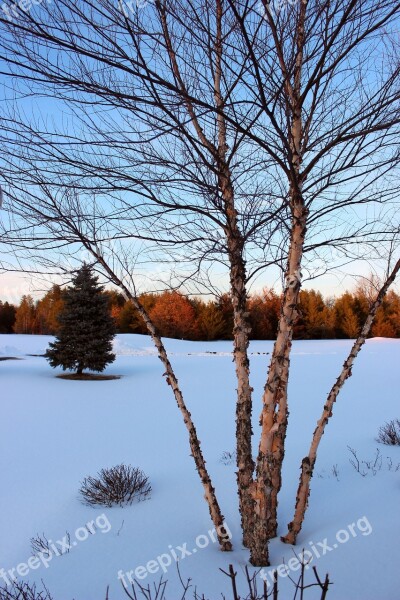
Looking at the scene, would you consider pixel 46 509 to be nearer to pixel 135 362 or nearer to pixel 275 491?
pixel 275 491

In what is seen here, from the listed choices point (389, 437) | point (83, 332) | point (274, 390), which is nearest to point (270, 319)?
point (83, 332)

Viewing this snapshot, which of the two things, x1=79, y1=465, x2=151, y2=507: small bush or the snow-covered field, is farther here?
x1=79, y1=465, x2=151, y2=507: small bush

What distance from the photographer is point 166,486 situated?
5.36 metres

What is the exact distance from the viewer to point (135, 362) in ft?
64.3

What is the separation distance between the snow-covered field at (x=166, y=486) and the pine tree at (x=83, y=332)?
1.49 metres

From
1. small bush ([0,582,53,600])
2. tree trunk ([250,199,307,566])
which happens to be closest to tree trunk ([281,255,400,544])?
tree trunk ([250,199,307,566])

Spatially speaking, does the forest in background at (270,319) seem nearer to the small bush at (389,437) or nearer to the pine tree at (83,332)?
the pine tree at (83,332)

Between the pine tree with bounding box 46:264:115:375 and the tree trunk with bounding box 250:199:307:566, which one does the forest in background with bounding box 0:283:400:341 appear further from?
the tree trunk with bounding box 250:199:307:566

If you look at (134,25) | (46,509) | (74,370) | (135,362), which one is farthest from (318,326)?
(134,25)

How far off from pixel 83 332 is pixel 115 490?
10.5 meters

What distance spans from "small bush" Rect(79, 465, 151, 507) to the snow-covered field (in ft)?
0.45

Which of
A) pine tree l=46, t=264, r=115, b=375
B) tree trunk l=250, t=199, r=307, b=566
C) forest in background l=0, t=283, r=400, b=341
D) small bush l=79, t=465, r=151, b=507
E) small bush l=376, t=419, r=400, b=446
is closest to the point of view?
tree trunk l=250, t=199, r=307, b=566

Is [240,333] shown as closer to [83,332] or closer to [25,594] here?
[25,594]

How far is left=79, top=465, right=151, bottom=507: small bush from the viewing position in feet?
16.2
